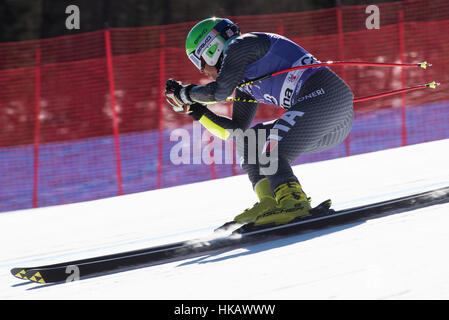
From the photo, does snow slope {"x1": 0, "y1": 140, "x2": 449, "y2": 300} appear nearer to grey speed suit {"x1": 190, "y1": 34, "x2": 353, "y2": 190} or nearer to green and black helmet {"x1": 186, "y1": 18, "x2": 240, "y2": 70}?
grey speed suit {"x1": 190, "y1": 34, "x2": 353, "y2": 190}

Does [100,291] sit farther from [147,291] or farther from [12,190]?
[12,190]

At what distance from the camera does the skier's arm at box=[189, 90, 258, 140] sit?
3.98 meters

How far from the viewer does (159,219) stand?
16.1ft

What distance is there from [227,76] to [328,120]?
66 cm

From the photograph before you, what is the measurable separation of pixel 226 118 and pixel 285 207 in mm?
914

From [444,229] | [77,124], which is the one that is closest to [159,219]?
[444,229]

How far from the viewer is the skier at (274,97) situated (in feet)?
11.7

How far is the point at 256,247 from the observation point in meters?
3.34

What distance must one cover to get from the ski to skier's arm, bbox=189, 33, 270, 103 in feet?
2.66

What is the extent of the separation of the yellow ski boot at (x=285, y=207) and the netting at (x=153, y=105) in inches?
173

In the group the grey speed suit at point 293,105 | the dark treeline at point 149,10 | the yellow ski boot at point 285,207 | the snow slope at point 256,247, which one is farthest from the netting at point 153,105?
the dark treeline at point 149,10

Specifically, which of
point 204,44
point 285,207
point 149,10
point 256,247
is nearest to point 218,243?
point 256,247

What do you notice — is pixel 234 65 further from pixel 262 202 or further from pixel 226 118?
pixel 262 202

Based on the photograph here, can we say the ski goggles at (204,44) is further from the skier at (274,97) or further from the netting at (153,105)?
the netting at (153,105)
